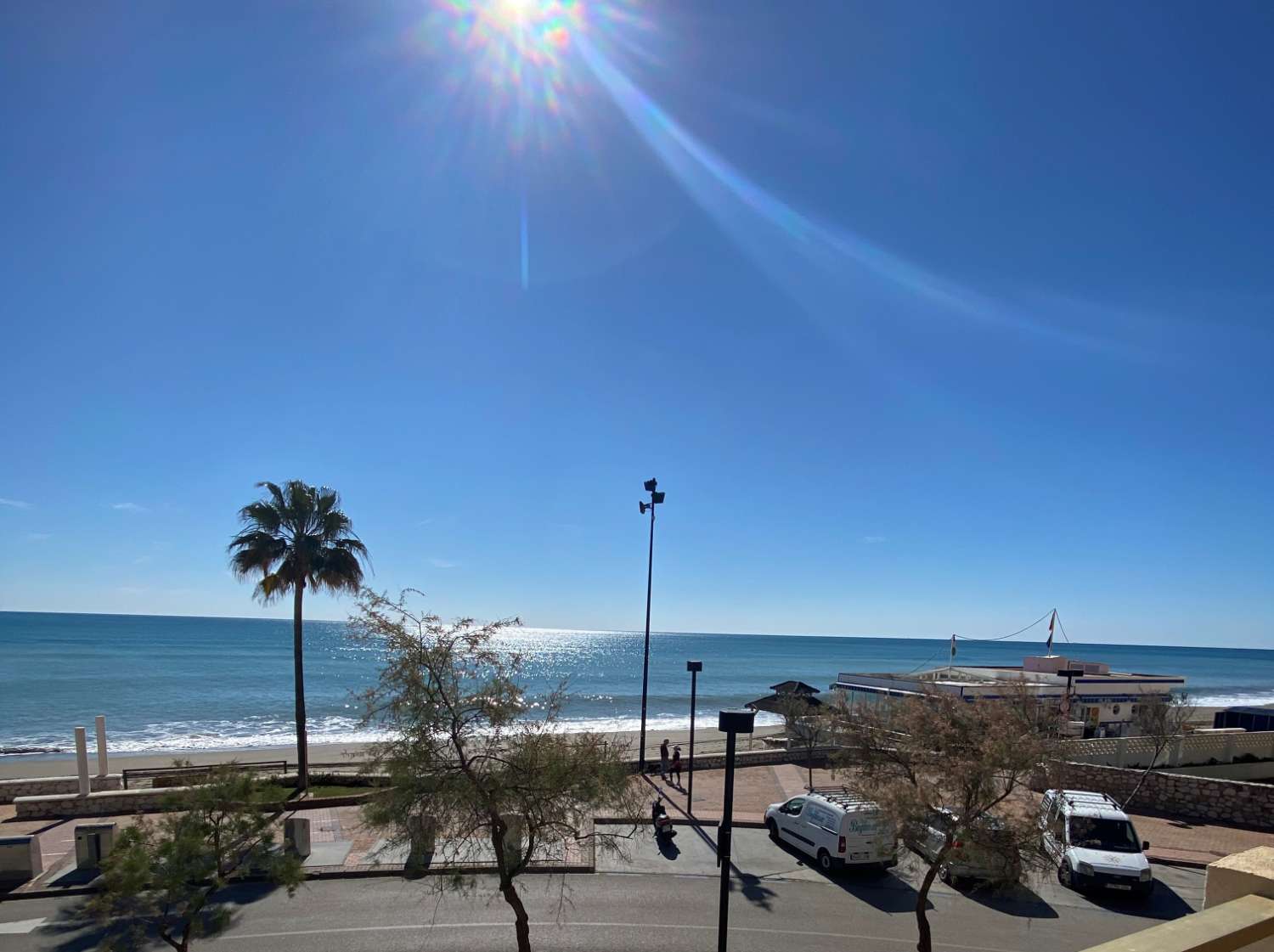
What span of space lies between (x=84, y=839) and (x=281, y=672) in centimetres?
7709

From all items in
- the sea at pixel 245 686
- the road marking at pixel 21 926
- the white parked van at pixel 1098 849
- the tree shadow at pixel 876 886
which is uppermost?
the white parked van at pixel 1098 849

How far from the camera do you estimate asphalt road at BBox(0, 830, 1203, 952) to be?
12406 mm

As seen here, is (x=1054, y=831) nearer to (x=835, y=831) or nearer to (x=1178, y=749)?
(x=835, y=831)

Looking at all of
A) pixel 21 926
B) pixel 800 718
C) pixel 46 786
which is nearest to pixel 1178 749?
pixel 800 718

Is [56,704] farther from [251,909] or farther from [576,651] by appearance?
[576,651]

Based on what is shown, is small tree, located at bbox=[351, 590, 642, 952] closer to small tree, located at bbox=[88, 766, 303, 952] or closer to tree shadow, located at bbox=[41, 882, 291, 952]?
small tree, located at bbox=[88, 766, 303, 952]

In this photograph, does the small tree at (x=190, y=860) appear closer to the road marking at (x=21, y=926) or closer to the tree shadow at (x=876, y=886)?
the road marking at (x=21, y=926)

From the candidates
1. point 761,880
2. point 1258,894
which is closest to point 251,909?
point 761,880

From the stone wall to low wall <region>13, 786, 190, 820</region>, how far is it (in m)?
25.3

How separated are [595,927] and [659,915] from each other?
1309 millimetres

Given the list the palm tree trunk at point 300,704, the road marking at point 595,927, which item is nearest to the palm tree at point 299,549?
the palm tree trunk at point 300,704

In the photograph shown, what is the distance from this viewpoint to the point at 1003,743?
11148 millimetres

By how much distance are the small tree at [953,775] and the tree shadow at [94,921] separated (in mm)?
10291

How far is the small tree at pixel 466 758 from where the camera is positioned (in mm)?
9453
